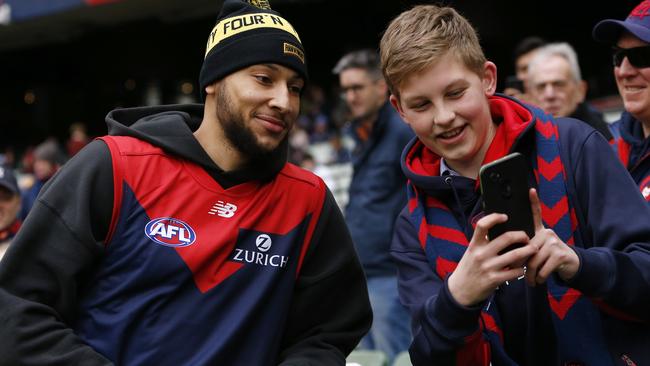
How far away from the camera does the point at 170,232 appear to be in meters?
2.27

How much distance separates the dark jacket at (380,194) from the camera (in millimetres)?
4738

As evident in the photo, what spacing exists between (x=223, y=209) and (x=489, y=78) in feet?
3.26

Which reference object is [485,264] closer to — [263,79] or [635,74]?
[263,79]

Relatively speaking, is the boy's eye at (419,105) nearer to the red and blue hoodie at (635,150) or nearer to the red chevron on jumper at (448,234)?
the red chevron on jumper at (448,234)

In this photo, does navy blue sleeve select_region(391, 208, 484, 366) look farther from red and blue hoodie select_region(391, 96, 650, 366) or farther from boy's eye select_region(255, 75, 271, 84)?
boy's eye select_region(255, 75, 271, 84)

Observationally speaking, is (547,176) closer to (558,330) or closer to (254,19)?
(558,330)

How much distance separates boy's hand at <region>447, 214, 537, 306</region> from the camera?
169cm

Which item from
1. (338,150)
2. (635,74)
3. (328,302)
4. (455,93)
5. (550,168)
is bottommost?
(338,150)

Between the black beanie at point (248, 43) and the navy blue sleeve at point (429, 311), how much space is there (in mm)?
730

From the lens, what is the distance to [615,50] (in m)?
2.73

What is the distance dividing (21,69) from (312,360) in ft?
77.6

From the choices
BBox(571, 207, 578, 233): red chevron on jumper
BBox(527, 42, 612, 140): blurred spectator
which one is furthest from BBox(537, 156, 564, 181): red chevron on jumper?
BBox(527, 42, 612, 140): blurred spectator

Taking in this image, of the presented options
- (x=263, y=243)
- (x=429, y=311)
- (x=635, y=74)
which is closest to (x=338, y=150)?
(x=635, y=74)

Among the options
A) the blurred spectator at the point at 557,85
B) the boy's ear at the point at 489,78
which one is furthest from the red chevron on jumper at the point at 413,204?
the blurred spectator at the point at 557,85
